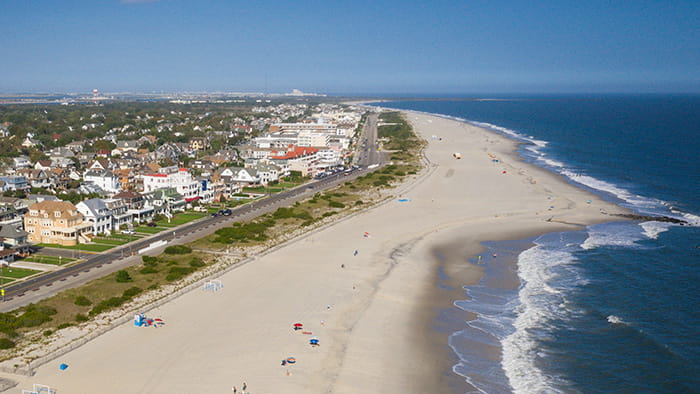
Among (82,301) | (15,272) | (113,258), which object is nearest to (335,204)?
(113,258)

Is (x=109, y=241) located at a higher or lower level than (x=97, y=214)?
lower

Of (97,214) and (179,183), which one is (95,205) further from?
(179,183)

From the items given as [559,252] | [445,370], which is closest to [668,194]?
[559,252]

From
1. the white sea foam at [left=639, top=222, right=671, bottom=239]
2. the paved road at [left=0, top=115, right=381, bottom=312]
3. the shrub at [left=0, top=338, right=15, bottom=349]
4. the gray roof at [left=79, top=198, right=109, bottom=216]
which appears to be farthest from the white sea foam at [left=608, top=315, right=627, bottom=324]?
the gray roof at [left=79, top=198, right=109, bottom=216]

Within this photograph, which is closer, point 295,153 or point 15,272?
point 15,272

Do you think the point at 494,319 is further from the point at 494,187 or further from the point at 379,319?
the point at 494,187

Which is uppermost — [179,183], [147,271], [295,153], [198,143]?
[295,153]
